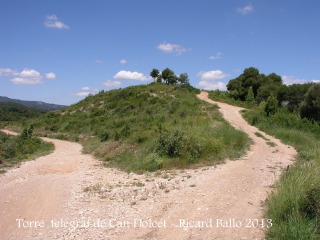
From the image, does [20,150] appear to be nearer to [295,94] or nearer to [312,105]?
[312,105]

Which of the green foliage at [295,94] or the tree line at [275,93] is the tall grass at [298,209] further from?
the green foliage at [295,94]

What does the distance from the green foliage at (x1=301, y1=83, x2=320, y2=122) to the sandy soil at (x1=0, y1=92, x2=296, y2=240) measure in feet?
44.1

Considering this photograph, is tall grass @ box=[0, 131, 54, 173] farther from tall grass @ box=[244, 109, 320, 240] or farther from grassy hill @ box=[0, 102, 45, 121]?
grassy hill @ box=[0, 102, 45, 121]

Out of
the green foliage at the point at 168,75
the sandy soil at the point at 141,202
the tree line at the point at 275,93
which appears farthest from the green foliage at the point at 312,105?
the green foliage at the point at 168,75

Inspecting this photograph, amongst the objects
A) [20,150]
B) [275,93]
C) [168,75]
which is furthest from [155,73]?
[20,150]

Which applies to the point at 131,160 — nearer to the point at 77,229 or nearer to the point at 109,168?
the point at 109,168

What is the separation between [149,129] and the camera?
65.2 ft

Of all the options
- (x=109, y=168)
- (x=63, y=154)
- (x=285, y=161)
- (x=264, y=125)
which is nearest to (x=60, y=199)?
(x=109, y=168)

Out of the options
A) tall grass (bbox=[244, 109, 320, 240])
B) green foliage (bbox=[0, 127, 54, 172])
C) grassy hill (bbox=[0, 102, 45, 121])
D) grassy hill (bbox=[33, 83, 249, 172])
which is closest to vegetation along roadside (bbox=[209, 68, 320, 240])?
tall grass (bbox=[244, 109, 320, 240])

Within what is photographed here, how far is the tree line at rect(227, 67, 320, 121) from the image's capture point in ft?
83.8

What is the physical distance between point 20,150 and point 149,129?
295 inches

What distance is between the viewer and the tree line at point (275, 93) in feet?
83.8

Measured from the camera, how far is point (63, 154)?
1875cm

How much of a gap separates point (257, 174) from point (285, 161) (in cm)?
261
